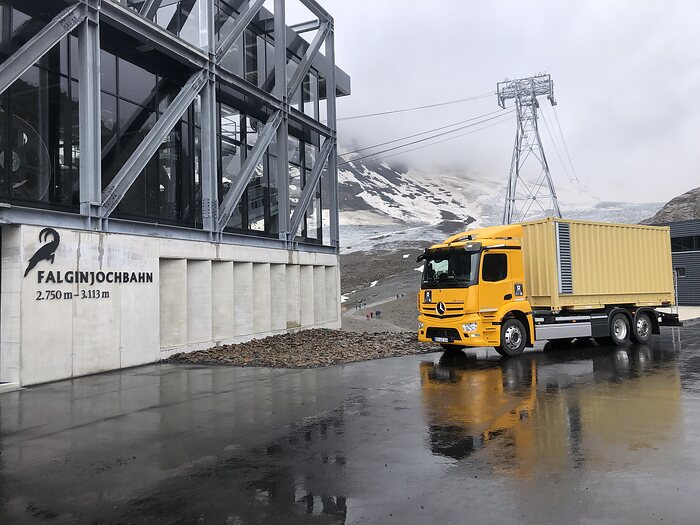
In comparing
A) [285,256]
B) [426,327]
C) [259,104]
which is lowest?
[426,327]

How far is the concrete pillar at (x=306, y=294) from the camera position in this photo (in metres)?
22.9

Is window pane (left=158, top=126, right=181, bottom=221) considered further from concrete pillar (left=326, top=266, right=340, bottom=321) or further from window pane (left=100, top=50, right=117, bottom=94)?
concrete pillar (left=326, top=266, right=340, bottom=321)

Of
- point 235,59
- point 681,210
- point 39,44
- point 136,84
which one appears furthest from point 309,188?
point 681,210

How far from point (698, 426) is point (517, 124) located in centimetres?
5262

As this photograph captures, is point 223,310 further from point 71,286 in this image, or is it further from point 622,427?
point 622,427

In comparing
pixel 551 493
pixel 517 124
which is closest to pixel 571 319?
pixel 551 493

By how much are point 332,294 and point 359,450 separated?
19061mm

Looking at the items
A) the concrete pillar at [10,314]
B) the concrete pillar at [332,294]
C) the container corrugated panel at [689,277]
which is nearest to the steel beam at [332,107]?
the concrete pillar at [332,294]

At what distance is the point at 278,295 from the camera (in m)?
21.1

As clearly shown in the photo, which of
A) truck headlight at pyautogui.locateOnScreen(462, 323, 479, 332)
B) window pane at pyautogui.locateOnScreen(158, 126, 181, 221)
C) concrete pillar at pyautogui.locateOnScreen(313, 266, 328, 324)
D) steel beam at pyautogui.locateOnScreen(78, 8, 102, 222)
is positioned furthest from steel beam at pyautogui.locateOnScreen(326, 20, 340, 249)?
steel beam at pyautogui.locateOnScreen(78, 8, 102, 222)

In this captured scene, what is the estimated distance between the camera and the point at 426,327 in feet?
49.0

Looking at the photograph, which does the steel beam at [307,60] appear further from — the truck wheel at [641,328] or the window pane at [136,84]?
the truck wheel at [641,328]

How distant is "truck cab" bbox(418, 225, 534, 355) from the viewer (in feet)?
45.5

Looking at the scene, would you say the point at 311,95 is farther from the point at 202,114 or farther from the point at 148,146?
the point at 148,146
